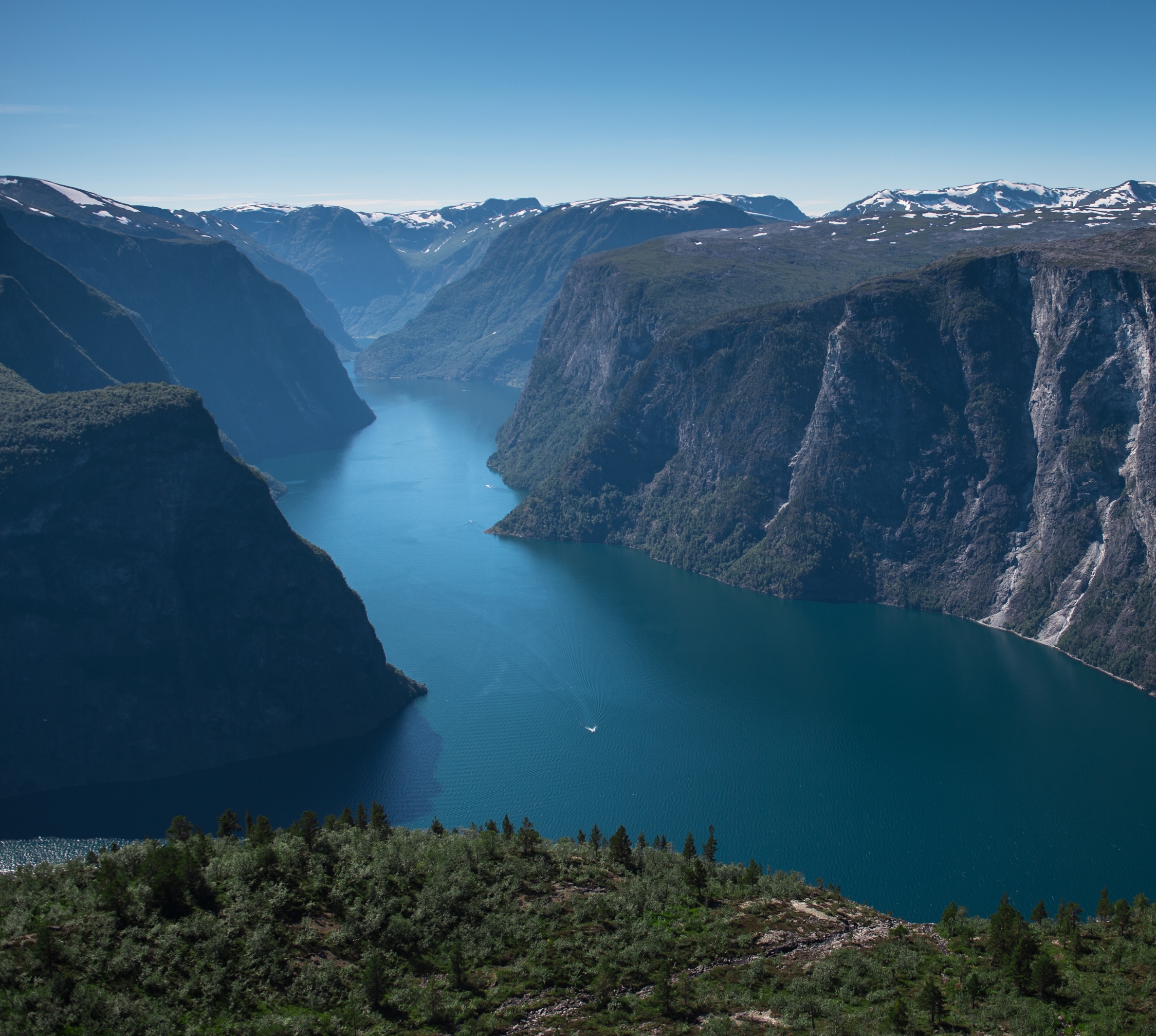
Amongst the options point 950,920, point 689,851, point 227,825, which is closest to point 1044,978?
point 950,920

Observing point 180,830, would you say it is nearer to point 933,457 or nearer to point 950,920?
point 950,920

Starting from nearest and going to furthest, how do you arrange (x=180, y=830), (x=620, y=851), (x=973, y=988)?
(x=973, y=988) → (x=180, y=830) → (x=620, y=851)

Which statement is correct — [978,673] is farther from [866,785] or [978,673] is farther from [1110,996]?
[1110,996]

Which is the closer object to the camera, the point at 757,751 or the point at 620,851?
the point at 620,851

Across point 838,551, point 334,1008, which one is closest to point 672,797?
point 334,1008

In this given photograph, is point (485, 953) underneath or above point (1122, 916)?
underneath

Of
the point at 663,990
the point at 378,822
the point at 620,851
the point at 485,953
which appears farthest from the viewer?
the point at 378,822

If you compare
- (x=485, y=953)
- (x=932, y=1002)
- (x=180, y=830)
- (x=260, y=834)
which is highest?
(x=932, y=1002)
